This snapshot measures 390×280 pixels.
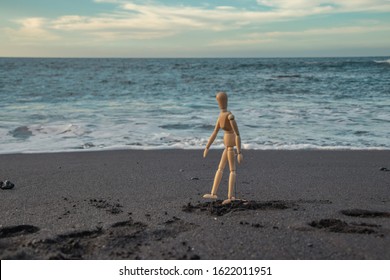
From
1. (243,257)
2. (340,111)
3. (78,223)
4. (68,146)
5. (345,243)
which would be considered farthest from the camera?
(340,111)

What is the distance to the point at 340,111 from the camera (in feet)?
44.3

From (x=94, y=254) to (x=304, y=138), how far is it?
6678 mm

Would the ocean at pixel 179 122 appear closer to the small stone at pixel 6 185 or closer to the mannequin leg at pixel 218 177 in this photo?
the small stone at pixel 6 185

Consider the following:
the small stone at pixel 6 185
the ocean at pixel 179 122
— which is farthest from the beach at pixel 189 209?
the ocean at pixel 179 122

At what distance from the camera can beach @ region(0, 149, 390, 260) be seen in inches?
124

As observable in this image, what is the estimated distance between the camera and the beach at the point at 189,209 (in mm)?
3160

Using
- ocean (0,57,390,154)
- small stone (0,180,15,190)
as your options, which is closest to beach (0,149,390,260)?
small stone (0,180,15,190)

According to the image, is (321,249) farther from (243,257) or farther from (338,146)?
(338,146)

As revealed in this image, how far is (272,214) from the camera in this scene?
3.98 m

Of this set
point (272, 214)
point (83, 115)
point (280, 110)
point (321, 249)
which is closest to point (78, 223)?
point (272, 214)

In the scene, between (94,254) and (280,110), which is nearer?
(94,254)

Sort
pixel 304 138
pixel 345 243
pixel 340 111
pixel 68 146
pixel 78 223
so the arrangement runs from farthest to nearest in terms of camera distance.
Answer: pixel 340 111 < pixel 304 138 < pixel 68 146 < pixel 78 223 < pixel 345 243

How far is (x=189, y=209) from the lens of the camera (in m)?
4.15

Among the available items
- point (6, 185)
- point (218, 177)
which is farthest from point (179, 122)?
point (218, 177)
